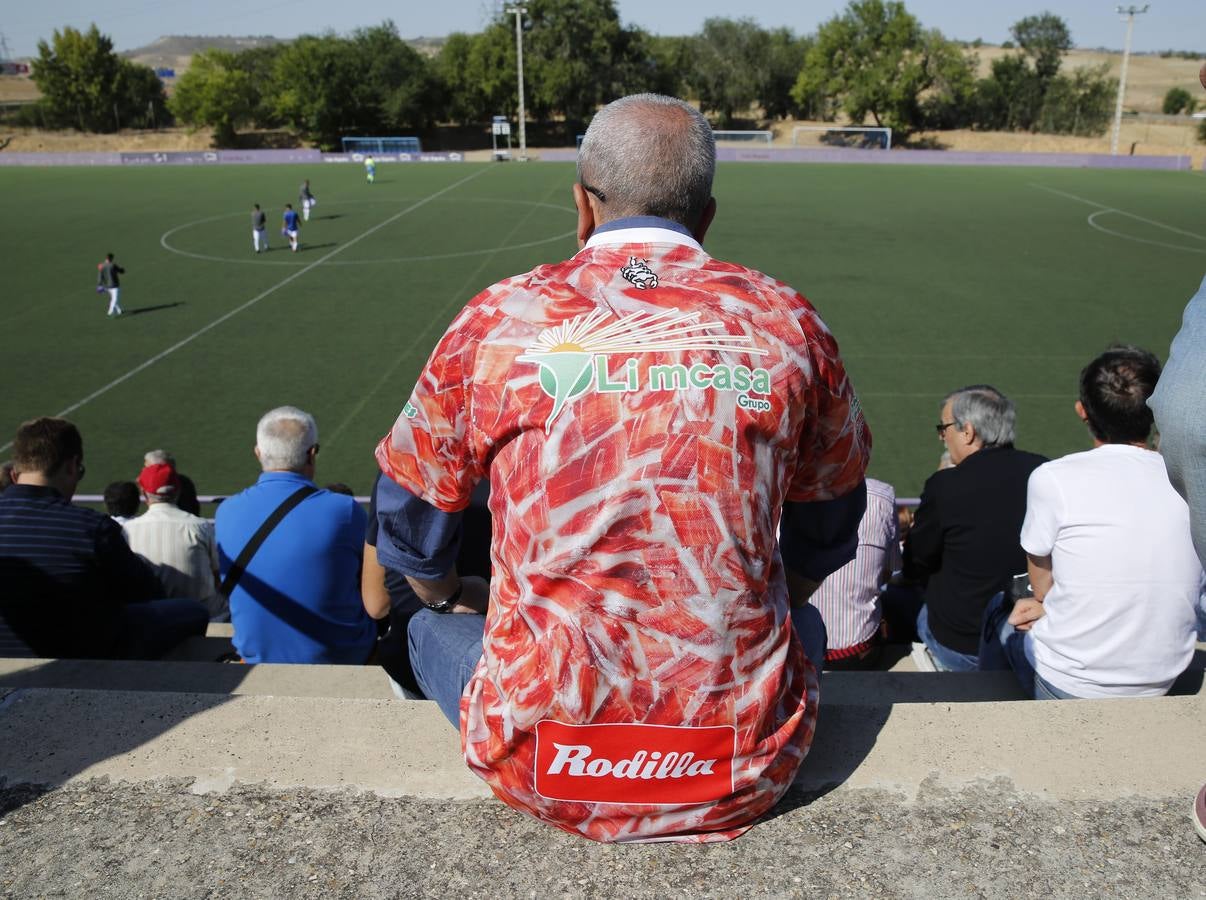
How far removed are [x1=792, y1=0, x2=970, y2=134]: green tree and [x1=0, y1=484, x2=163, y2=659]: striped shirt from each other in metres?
74.6

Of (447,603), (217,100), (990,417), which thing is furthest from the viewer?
(217,100)

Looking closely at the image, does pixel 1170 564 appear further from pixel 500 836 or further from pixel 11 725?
pixel 11 725

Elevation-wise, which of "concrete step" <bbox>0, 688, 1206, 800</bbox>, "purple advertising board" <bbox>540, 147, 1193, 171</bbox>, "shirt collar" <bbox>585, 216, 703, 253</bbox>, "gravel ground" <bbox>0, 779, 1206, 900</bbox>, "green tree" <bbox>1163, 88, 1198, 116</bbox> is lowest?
"gravel ground" <bbox>0, 779, 1206, 900</bbox>

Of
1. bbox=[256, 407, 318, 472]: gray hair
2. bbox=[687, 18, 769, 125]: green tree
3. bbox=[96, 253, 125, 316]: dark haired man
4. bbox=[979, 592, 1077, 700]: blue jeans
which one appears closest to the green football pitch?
Result: bbox=[96, 253, 125, 316]: dark haired man

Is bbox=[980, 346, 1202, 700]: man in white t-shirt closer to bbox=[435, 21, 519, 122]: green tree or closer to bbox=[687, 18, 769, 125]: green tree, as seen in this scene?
bbox=[435, 21, 519, 122]: green tree

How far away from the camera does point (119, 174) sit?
157 feet

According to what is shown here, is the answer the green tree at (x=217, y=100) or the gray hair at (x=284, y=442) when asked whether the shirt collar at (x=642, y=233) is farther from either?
the green tree at (x=217, y=100)

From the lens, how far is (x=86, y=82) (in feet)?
267

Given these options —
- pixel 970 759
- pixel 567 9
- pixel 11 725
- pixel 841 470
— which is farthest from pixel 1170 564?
pixel 567 9

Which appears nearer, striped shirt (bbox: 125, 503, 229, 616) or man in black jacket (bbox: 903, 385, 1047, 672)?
man in black jacket (bbox: 903, 385, 1047, 672)

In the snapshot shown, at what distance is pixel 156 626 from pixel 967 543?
12.4ft

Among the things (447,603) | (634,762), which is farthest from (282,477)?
(634,762)

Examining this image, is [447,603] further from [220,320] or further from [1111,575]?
[220,320]

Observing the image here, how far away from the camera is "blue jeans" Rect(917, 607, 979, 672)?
4.63 meters
